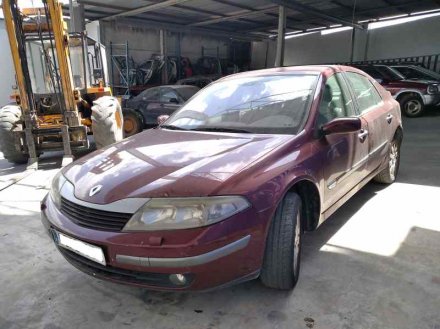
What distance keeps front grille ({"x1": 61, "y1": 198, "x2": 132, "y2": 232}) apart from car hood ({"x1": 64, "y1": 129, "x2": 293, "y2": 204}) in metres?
0.06

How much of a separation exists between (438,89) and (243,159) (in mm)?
10211

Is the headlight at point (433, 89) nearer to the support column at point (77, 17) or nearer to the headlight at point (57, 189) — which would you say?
the support column at point (77, 17)

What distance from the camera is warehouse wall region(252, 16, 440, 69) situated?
639 inches

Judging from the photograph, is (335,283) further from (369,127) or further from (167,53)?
(167,53)

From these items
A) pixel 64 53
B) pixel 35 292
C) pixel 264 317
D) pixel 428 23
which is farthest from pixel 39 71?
pixel 428 23

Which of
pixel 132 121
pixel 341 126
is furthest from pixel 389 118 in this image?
pixel 132 121

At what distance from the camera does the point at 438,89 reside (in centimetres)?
1014

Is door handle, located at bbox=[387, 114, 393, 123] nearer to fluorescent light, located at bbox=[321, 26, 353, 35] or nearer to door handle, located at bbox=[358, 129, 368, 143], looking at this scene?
door handle, located at bbox=[358, 129, 368, 143]

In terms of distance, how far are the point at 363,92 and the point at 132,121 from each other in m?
7.11

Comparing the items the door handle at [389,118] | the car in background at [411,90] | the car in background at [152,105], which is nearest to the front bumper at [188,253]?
the door handle at [389,118]

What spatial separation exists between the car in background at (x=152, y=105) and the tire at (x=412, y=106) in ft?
19.8

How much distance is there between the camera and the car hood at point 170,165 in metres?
1.92

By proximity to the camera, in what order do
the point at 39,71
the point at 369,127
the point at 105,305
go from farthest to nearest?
the point at 39,71
the point at 369,127
the point at 105,305

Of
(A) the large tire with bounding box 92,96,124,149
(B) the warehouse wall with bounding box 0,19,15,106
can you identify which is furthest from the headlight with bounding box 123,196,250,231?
(B) the warehouse wall with bounding box 0,19,15,106
